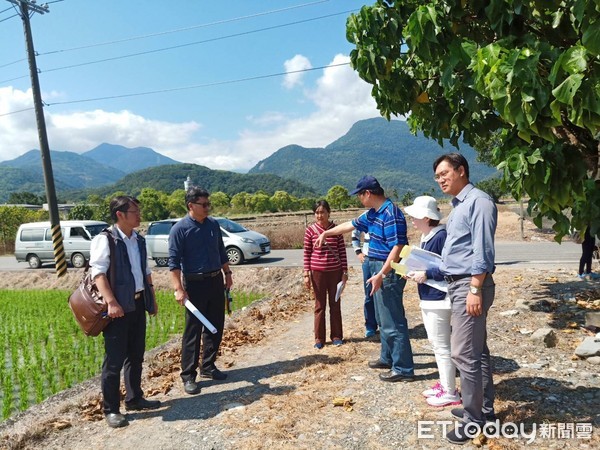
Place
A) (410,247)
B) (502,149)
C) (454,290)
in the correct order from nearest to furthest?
(454,290) < (410,247) < (502,149)

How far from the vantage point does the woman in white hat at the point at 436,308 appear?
11.5 feet

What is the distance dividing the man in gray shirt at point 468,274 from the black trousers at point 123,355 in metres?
2.76

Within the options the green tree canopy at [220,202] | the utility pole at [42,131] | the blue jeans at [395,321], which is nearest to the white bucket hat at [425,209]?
the blue jeans at [395,321]

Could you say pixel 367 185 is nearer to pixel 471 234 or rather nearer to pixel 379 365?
pixel 471 234

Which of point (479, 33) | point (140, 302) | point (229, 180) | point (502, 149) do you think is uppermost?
point (229, 180)

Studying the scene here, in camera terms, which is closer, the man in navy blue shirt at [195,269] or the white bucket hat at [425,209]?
the white bucket hat at [425,209]

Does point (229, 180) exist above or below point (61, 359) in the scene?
above

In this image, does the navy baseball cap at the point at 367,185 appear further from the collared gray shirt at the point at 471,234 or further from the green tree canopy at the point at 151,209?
the green tree canopy at the point at 151,209

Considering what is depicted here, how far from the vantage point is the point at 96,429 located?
149 inches

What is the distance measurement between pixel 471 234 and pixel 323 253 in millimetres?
2544

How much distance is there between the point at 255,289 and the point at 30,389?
6.73 meters

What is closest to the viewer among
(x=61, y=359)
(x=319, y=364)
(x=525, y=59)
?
(x=525, y=59)

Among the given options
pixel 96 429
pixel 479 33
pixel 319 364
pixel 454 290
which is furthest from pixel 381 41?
pixel 96 429

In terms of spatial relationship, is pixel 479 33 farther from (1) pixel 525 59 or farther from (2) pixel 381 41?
(1) pixel 525 59
